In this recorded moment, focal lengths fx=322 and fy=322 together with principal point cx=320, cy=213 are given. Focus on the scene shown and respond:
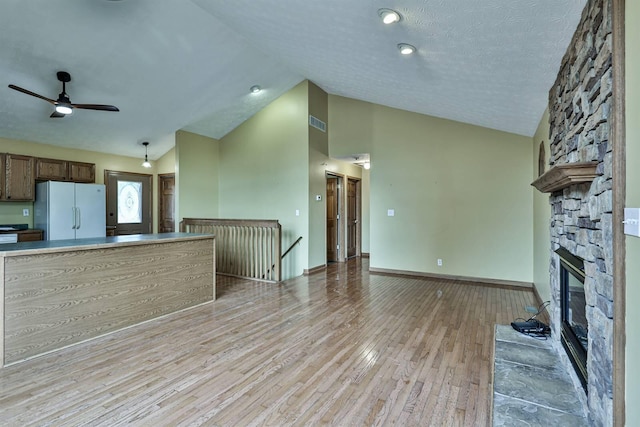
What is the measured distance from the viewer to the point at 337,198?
755 cm

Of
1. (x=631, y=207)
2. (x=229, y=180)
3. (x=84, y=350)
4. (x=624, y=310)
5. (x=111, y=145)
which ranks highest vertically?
(x=111, y=145)

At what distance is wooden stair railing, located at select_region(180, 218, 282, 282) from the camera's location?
5391 millimetres

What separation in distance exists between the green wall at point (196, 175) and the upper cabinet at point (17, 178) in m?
2.28

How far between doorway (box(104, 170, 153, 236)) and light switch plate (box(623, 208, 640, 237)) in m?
7.53

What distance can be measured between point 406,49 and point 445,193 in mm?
3030

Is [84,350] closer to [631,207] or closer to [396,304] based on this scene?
[396,304]

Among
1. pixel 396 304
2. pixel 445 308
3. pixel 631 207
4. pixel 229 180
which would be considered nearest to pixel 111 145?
pixel 229 180

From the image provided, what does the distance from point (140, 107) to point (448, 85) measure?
180 inches

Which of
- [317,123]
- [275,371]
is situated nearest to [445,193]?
[317,123]

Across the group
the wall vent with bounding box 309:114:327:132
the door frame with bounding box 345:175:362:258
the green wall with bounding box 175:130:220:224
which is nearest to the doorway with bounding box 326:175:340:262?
the door frame with bounding box 345:175:362:258

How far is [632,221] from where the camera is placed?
1.21 metres

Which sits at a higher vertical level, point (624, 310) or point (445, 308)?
point (624, 310)

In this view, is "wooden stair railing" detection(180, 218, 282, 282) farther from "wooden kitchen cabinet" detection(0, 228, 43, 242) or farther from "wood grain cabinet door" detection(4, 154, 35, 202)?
"wood grain cabinet door" detection(4, 154, 35, 202)

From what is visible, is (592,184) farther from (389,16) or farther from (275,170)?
(275,170)
